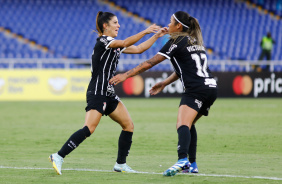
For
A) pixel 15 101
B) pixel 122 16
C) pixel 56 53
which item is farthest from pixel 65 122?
pixel 122 16

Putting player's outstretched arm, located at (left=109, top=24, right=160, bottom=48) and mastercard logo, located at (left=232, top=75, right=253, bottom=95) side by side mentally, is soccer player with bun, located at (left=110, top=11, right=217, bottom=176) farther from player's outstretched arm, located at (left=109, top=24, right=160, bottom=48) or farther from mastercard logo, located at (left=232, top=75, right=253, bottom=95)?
mastercard logo, located at (left=232, top=75, right=253, bottom=95)

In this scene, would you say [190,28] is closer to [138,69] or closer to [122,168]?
[138,69]

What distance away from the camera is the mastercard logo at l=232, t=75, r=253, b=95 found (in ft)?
78.6

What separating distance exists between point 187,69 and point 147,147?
331 cm

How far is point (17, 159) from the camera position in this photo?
8.55m

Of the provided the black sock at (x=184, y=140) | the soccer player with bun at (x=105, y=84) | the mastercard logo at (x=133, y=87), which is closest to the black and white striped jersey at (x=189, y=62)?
the soccer player with bun at (x=105, y=84)

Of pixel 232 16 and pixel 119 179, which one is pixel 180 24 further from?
pixel 232 16

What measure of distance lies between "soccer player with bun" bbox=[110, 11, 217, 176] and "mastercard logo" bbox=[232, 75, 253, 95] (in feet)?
56.0

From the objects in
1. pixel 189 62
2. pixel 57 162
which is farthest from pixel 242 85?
pixel 57 162

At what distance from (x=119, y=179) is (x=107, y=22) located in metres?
2.02

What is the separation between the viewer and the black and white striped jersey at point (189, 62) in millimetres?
6977

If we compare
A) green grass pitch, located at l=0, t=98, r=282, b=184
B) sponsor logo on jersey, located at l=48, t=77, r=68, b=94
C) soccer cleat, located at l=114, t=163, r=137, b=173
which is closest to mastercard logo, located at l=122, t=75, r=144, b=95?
sponsor logo on jersey, located at l=48, t=77, r=68, b=94

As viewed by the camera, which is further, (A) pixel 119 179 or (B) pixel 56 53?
(B) pixel 56 53

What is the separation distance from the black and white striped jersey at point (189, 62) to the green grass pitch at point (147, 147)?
1111 mm
